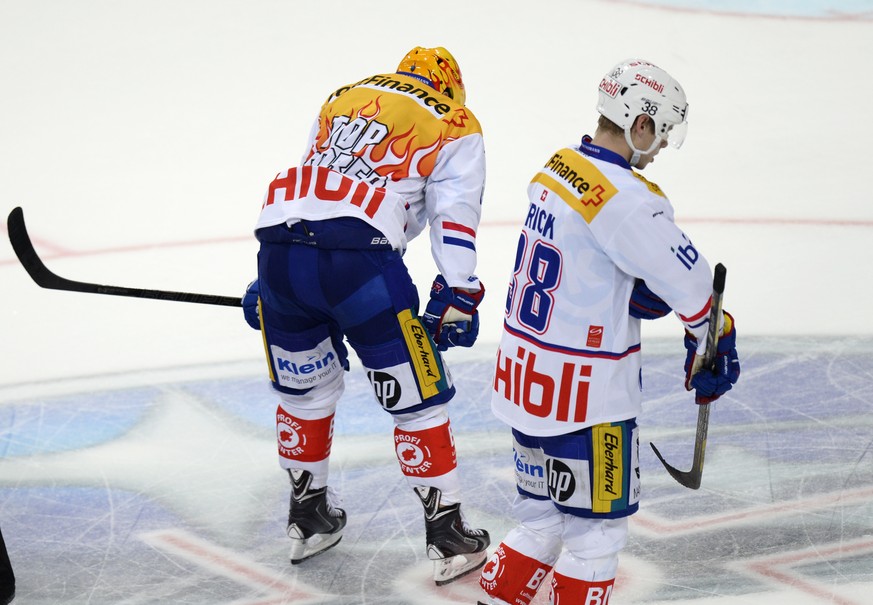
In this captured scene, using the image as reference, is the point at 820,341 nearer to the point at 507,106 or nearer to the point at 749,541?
the point at 749,541

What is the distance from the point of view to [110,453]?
4.00m

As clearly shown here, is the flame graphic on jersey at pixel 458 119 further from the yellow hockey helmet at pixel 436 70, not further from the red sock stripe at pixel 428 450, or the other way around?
the red sock stripe at pixel 428 450

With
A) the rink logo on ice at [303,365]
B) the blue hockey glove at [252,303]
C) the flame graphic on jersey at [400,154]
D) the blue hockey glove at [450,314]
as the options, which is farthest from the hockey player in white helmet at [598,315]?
the blue hockey glove at [252,303]

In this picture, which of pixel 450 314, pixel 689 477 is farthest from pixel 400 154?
pixel 689 477

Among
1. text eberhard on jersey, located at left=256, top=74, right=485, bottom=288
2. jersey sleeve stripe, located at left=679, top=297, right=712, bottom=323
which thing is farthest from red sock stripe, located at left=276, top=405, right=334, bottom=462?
jersey sleeve stripe, located at left=679, top=297, right=712, bottom=323

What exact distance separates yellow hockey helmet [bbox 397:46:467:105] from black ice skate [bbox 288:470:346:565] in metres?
1.14

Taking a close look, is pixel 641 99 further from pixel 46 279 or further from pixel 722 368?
pixel 46 279

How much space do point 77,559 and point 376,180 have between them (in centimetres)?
135

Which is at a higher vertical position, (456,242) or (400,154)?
(400,154)

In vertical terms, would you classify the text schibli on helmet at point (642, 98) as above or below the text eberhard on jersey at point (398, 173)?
above

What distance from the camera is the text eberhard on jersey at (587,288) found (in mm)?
2525

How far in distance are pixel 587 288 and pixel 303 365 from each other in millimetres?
1031

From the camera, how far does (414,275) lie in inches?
209

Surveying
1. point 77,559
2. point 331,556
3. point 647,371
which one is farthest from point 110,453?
point 647,371
